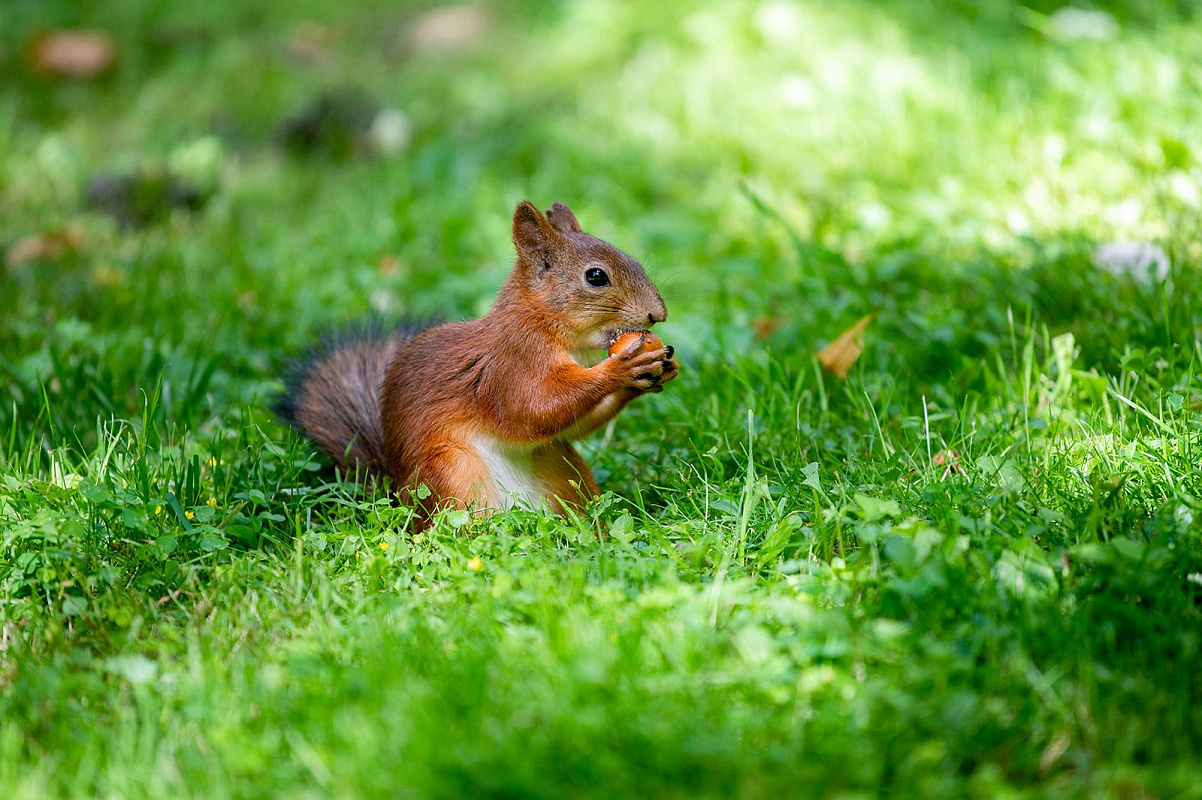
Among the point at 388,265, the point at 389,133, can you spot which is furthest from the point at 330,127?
the point at 388,265

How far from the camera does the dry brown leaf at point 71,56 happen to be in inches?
242

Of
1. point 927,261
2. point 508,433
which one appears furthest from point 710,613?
point 927,261

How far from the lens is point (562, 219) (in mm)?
2727

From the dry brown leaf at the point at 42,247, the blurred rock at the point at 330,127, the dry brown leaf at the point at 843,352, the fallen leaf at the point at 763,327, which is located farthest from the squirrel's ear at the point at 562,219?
the blurred rock at the point at 330,127

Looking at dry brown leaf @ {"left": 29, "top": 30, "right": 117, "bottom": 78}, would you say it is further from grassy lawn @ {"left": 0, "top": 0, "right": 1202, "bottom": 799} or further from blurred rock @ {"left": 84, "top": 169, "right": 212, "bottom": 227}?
blurred rock @ {"left": 84, "top": 169, "right": 212, "bottom": 227}

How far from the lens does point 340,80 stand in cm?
604

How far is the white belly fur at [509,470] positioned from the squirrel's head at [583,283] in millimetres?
273

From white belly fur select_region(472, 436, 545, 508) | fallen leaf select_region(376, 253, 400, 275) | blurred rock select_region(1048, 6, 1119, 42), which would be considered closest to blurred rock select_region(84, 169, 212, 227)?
fallen leaf select_region(376, 253, 400, 275)

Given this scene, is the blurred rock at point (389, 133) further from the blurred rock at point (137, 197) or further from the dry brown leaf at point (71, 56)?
the dry brown leaf at point (71, 56)

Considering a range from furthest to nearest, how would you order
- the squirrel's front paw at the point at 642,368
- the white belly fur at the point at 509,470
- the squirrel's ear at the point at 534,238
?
the squirrel's ear at the point at 534,238 → the white belly fur at the point at 509,470 → the squirrel's front paw at the point at 642,368

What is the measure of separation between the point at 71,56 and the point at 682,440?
16.3ft

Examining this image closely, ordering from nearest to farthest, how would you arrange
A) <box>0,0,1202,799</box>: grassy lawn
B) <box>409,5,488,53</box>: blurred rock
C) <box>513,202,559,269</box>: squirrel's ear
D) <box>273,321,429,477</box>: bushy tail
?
<box>0,0,1202,799</box>: grassy lawn → <box>513,202,559,269</box>: squirrel's ear → <box>273,321,429,477</box>: bushy tail → <box>409,5,488,53</box>: blurred rock

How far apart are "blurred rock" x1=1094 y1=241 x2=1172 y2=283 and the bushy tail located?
6.46 feet

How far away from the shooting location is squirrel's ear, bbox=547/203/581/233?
2717mm
